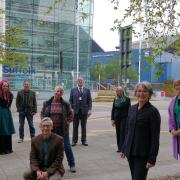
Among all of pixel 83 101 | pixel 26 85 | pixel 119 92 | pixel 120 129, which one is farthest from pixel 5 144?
pixel 119 92

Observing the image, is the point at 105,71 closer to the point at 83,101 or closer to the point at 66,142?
the point at 83,101

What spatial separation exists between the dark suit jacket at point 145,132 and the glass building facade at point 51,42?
38.2m

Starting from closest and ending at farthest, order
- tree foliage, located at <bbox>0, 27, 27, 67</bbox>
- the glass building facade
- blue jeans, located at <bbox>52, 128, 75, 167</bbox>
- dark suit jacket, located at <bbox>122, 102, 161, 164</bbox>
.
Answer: dark suit jacket, located at <bbox>122, 102, 161, 164</bbox> < blue jeans, located at <bbox>52, 128, 75, 167</bbox> < tree foliage, located at <bbox>0, 27, 27, 67</bbox> < the glass building facade

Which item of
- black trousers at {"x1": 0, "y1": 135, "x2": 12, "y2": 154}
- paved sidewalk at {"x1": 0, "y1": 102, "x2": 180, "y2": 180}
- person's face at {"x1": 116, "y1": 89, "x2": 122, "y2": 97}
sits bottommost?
paved sidewalk at {"x1": 0, "y1": 102, "x2": 180, "y2": 180}

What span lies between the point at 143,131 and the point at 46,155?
1.60 meters

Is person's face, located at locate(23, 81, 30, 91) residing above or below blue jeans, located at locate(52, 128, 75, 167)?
above

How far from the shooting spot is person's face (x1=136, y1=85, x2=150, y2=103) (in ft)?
18.6

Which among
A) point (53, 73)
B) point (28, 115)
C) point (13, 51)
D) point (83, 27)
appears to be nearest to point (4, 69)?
point (53, 73)

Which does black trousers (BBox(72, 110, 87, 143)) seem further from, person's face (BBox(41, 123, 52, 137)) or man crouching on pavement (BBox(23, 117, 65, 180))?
person's face (BBox(41, 123, 52, 137))

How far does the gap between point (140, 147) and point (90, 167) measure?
371 cm

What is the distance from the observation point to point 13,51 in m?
22.4

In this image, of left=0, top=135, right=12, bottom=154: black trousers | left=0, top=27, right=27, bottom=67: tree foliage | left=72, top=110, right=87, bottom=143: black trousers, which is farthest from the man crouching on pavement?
left=0, top=27, right=27, bottom=67: tree foliage

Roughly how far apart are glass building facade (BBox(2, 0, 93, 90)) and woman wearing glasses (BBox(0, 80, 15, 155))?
32623 mm

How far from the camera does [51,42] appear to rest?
5141 cm
